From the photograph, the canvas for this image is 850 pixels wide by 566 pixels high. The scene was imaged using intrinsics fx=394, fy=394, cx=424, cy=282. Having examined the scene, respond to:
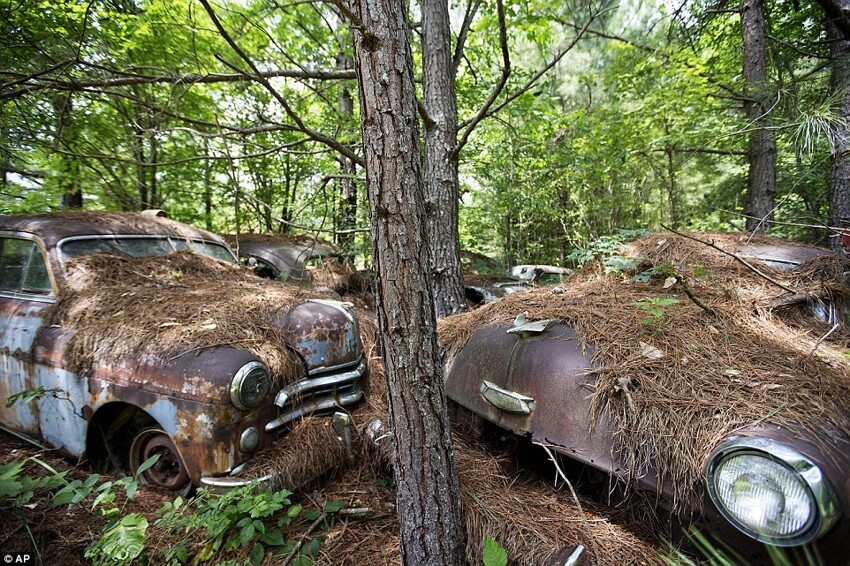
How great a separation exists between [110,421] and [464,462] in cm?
229

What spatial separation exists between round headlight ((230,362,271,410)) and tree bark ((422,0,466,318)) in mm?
1894

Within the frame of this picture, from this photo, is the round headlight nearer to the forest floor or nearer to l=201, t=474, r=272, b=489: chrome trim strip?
l=201, t=474, r=272, b=489: chrome trim strip

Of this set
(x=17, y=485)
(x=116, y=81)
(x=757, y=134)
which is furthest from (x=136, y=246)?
(x=757, y=134)

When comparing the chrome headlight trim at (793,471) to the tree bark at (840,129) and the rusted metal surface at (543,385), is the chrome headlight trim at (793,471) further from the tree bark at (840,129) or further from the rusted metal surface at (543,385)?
the tree bark at (840,129)

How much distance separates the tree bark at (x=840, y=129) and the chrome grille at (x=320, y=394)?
367cm

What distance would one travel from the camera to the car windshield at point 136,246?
10.5ft

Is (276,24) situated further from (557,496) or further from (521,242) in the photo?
(557,496)

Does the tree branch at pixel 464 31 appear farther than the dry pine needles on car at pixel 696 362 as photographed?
Yes

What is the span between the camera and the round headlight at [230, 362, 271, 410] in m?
2.14

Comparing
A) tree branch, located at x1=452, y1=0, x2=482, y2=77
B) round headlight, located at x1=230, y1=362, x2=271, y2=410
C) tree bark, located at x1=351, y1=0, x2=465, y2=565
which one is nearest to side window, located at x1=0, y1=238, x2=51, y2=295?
round headlight, located at x1=230, y1=362, x2=271, y2=410

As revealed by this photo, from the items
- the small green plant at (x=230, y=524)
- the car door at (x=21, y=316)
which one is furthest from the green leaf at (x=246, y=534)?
the car door at (x=21, y=316)

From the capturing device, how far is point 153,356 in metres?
2.30

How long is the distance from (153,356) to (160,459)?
2.20 feet

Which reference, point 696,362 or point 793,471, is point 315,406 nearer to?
point 696,362
